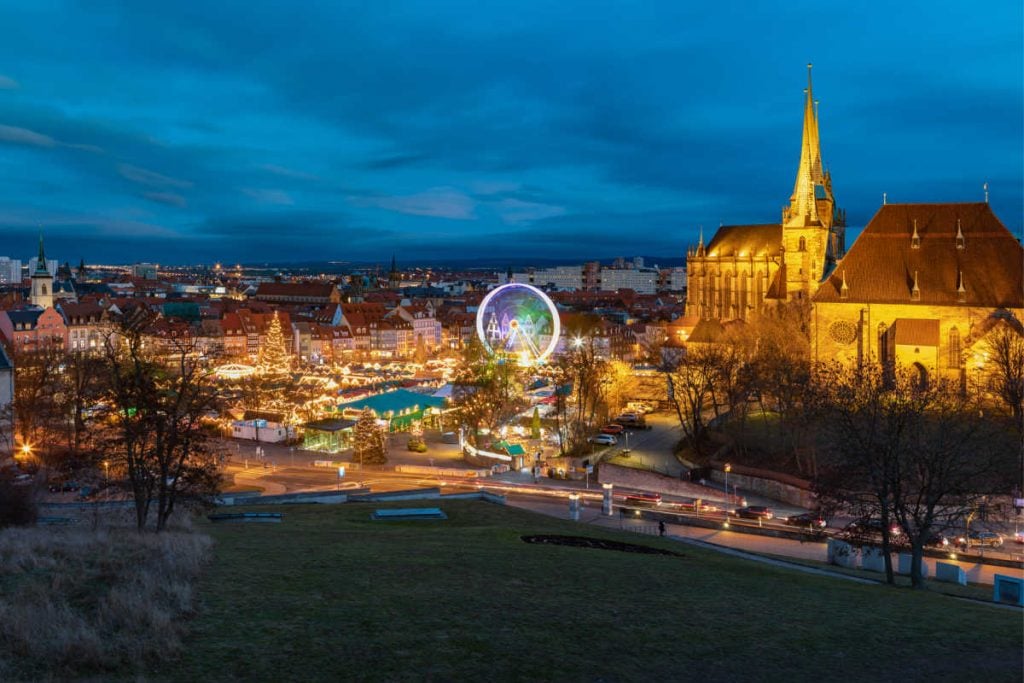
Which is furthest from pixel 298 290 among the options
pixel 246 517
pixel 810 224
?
pixel 246 517

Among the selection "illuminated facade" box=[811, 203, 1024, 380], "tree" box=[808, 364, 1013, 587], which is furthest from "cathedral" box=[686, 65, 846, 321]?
"tree" box=[808, 364, 1013, 587]

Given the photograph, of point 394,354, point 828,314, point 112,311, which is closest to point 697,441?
point 828,314

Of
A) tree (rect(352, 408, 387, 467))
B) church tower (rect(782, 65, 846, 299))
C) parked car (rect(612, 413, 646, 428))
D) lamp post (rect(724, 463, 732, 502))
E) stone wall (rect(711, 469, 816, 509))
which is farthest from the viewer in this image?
church tower (rect(782, 65, 846, 299))

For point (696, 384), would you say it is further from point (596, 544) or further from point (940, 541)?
point (596, 544)

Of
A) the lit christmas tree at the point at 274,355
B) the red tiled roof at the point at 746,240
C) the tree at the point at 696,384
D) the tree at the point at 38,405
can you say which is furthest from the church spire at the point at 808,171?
the tree at the point at 38,405

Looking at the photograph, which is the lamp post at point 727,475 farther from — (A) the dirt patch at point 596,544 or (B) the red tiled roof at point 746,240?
(B) the red tiled roof at point 746,240

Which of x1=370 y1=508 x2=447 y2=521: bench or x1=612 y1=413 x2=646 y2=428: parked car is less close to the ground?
x1=612 y1=413 x2=646 y2=428: parked car

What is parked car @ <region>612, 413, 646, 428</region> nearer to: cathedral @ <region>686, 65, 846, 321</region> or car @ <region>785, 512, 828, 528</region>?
cathedral @ <region>686, 65, 846, 321</region>
